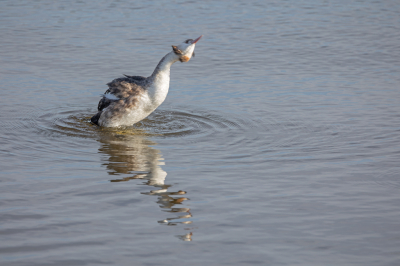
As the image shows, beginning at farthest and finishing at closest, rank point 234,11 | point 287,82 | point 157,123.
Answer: point 234,11, point 287,82, point 157,123

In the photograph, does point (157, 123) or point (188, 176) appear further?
point (157, 123)

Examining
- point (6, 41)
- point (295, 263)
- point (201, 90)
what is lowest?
point (295, 263)

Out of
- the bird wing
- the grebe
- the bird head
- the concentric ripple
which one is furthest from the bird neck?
the concentric ripple

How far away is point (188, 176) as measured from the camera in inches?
292

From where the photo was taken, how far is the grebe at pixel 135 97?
31.4 feet

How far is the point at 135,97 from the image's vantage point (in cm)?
968

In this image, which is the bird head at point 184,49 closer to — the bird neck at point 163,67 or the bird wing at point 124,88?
the bird neck at point 163,67

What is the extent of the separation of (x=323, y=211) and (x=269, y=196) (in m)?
0.71

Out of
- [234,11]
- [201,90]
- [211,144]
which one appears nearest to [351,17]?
[234,11]

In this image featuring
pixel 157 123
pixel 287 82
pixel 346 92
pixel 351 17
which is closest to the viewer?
pixel 157 123

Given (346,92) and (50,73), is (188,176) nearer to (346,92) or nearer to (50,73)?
(346,92)

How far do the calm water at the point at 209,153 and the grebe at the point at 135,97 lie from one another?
27cm

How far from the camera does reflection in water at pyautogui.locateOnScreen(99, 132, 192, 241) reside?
633 centimetres

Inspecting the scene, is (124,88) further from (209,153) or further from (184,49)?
(209,153)
